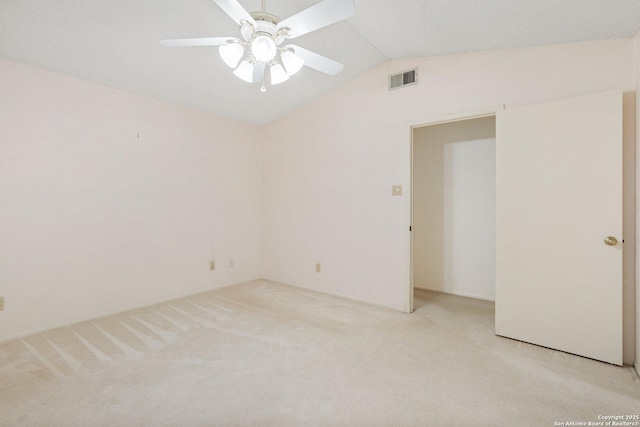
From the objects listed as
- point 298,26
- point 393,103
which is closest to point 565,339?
point 393,103

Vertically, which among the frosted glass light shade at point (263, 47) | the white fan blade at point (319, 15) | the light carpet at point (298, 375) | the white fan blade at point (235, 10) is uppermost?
the white fan blade at point (235, 10)

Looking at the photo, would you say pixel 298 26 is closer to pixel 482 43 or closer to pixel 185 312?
pixel 482 43

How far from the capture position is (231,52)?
179cm

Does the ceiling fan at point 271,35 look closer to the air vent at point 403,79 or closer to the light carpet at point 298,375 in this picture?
the air vent at point 403,79

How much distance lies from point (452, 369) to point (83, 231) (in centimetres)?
338

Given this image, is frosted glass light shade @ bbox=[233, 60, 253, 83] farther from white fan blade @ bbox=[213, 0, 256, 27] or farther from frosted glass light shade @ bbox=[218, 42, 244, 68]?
white fan blade @ bbox=[213, 0, 256, 27]

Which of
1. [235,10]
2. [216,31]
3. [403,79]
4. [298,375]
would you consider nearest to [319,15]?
[235,10]

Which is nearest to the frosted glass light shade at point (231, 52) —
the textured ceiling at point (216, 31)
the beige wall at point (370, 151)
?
the textured ceiling at point (216, 31)

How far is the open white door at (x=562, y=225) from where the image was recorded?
2.08 metres

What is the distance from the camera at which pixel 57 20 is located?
6.86ft

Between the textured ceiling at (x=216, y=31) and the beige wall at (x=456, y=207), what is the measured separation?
4.22 ft

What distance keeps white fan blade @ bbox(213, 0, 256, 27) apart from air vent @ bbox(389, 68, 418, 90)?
6.63 feet

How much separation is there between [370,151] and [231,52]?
198 centimetres

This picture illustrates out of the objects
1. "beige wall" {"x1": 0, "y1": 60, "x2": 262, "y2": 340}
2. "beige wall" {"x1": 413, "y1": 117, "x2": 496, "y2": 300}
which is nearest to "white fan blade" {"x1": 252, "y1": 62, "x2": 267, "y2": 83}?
"beige wall" {"x1": 0, "y1": 60, "x2": 262, "y2": 340}
